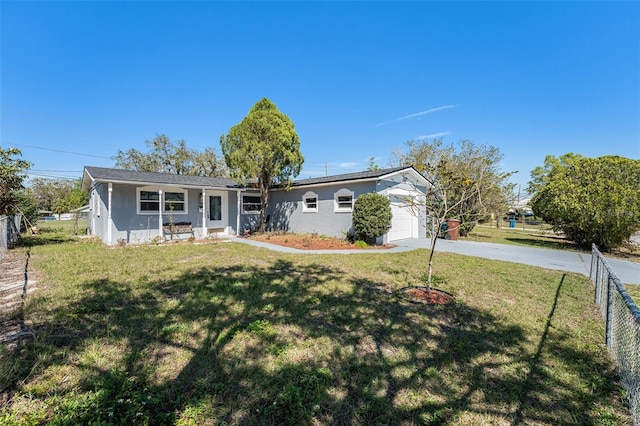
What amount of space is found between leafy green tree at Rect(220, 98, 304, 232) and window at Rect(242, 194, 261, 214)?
2.07 m

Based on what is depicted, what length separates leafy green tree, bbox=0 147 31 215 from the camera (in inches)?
370

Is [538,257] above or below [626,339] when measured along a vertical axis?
below

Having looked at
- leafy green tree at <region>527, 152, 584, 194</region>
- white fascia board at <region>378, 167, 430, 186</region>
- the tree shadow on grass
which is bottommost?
the tree shadow on grass

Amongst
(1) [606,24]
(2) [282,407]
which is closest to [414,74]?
(1) [606,24]

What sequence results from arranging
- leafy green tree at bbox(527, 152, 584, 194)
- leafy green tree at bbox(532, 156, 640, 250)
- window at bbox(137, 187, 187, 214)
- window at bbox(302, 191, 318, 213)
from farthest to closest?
leafy green tree at bbox(527, 152, 584, 194) → window at bbox(302, 191, 318, 213) → window at bbox(137, 187, 187, 214) → leafy green tree at bbox(532, 156, 640, 250)

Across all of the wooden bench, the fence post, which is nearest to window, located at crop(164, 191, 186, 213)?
the wooden bench

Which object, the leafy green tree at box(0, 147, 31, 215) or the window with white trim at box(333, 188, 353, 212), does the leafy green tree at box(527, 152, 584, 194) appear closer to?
the window with white trim at box(333, 188, 353, 212)

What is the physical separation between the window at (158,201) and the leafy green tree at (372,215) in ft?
29.1

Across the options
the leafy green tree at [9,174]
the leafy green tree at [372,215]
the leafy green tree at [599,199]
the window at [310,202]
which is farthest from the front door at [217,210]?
the leafy green tree at [599,199]

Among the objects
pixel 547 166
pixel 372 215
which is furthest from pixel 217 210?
pixel 547 166

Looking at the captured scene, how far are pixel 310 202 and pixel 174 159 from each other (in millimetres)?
22851

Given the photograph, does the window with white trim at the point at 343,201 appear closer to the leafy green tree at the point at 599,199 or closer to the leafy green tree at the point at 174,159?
the leafy green tree at the point at 599,199

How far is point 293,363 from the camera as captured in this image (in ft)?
9.73

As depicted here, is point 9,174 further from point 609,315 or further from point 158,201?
point 609,315
